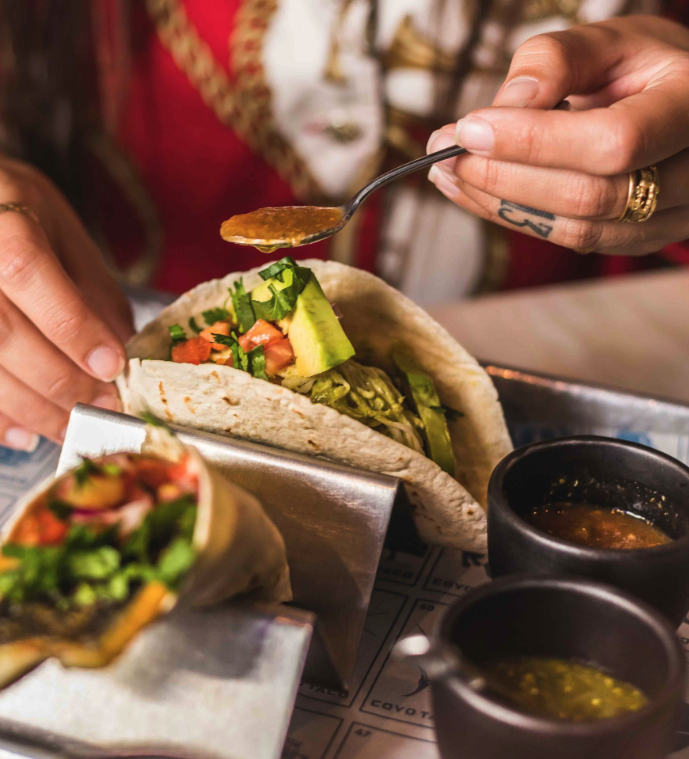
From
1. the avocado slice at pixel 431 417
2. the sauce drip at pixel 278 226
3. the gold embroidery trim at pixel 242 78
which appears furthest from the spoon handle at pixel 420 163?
the gold embroidery trim at pixel 242 78

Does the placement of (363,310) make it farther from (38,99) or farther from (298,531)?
(38,99)

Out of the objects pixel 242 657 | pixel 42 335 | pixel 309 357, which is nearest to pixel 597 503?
pixel 309 357

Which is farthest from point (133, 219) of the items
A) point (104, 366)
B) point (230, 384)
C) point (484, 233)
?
point (230, 384)

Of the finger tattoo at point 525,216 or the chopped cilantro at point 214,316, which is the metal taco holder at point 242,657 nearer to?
the chopped cilantro at point 214,316

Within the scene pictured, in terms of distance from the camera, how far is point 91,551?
3.28 ft

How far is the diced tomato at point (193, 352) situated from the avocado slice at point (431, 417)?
1.42ft

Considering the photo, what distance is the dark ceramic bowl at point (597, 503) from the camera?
3.71ft

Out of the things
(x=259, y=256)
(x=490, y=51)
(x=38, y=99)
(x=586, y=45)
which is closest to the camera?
(x=586, y=45)

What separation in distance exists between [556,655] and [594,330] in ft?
5.86

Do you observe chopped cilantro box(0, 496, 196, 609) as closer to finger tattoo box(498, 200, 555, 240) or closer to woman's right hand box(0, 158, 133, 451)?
woman's right hand box(0, 158, 133, 451)

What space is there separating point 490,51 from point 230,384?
1837 mm

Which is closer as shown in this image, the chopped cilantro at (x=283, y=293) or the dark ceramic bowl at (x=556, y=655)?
the dark ceramic bowl at (x=556, y=655)

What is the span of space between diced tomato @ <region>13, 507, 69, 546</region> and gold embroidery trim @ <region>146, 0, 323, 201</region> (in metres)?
2.08

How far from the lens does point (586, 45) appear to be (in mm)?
1533
